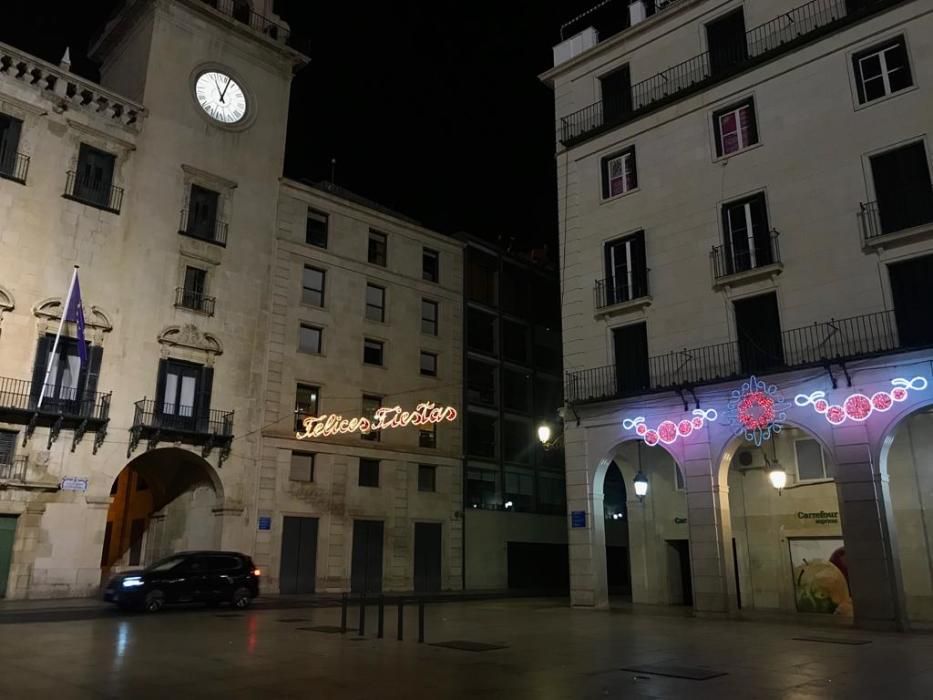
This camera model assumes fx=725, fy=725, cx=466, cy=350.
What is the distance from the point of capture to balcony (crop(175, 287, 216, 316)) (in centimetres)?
3070

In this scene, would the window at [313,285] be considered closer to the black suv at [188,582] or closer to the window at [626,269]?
the black suv at [188,582]

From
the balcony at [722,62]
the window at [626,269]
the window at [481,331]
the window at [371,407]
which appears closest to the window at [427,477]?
the window at [371,407]

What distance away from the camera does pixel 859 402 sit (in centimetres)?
1862

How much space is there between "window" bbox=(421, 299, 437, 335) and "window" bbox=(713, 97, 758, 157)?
64.4ft

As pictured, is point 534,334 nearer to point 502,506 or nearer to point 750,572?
point 502,506

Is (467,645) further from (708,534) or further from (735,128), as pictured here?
(735,128)

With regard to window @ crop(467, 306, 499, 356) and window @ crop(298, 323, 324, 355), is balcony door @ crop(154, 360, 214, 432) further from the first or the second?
window @ crop(467, 306, 499, 356)

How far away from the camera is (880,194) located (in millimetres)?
20031

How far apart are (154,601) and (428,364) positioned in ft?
66.1

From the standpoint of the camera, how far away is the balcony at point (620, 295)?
24.4 metres

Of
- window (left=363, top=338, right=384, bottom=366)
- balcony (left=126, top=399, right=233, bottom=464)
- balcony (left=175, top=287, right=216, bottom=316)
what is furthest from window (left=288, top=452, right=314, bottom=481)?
balcony (left=175, top=287, right=216, bottom=316)

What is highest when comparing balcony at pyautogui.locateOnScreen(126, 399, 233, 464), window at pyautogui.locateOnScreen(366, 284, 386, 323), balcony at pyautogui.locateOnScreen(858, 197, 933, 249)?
window at pyautogui.locateOnScreen(366, 284, 386, 323)

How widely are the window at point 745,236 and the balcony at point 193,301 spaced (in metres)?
20.9

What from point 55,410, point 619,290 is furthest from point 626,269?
point 55,410
